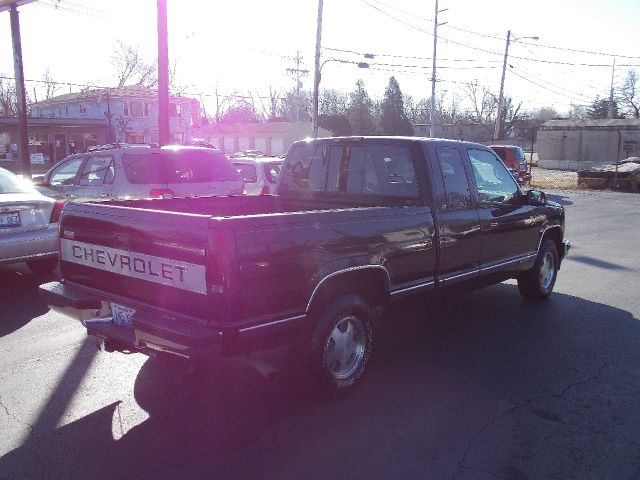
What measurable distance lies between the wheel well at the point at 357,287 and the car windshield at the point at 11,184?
5.11 m

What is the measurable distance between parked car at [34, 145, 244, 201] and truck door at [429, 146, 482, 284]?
5.26 meters

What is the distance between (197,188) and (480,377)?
6328 millimetres

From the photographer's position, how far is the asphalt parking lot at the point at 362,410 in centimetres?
325

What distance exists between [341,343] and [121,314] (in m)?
1.57

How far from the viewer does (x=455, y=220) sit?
5.02 metres

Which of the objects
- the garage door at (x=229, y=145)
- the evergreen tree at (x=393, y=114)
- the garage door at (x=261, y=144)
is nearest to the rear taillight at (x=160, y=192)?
the garage door at (x=261, y=144)

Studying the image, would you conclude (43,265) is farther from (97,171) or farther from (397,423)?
(397,423)

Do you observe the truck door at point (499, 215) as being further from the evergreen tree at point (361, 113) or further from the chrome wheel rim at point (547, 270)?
the evergreen tree at point (361, 113)

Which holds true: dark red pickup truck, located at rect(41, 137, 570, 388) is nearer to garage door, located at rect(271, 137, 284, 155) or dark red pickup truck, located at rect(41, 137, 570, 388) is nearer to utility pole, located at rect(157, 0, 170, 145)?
utility pole, located at rect(157, 0, 170, 145)

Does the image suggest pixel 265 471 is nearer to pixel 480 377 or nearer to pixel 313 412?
pixel 313 412

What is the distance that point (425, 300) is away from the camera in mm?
4859

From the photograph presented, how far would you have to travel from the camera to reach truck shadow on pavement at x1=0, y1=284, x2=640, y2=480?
323cm

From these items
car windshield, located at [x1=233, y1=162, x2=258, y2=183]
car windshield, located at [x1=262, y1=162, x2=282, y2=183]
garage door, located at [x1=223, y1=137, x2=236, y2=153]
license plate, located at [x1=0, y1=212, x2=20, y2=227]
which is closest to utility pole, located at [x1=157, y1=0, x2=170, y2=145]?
car windshield, located at [x1=233, y1=162, x2=258, y2=183]

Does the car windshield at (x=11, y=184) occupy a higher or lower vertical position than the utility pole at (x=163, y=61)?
lower
